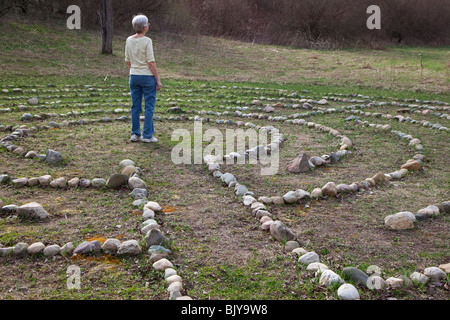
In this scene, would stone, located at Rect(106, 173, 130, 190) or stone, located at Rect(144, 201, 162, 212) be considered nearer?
stone, located at Rect(144, 201, 162, 212)

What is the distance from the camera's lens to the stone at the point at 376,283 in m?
3.54

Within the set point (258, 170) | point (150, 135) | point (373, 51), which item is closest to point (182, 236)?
point (258, 170)

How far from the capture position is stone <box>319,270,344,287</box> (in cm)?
351

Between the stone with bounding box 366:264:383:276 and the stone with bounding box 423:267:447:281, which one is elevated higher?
the stone with bounding box 423:267:447:281

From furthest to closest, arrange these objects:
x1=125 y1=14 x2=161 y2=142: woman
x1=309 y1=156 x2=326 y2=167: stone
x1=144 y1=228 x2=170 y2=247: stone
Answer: x1=125 y1=14 x2=161 y2=142: woman, x1=309 y1=156 x2=326 y2=167: stone, x1=144 y1=228 x2=170 y2=247: stone

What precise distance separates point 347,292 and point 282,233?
1048mm

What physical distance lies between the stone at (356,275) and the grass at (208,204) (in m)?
0.12

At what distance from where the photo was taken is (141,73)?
7.49 metres

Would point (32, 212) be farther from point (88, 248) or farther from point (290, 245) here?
point (290, 245)

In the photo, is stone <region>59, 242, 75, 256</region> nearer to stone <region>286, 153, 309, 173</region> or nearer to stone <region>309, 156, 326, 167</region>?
stone <region>286, 153, 309, 173</region>

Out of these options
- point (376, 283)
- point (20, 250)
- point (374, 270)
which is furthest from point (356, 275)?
point (20, 250)

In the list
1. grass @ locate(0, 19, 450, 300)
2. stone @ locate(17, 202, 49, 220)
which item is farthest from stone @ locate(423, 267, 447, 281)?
stone @ locate(17, 202, 49, 220)

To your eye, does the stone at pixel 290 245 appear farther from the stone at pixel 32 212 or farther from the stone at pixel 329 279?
the stone at pixel 32 212

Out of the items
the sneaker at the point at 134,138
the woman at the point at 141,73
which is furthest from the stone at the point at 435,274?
the sneaker at the point at 134,138
